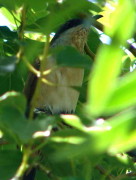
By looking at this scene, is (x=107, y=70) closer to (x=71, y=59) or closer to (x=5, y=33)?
(x=71, y=59)

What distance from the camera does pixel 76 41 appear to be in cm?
287

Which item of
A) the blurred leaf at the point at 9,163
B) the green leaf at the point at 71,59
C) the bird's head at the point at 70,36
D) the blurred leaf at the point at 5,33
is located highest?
the green leaf at the point at 71,59

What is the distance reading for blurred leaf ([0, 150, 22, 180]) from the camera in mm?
1016

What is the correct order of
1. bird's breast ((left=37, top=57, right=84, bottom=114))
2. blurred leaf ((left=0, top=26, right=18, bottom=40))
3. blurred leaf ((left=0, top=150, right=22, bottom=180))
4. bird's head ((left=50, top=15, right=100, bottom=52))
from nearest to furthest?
blurred leaf ((left=0, top=150, right=22, bottom=180))
blurred leaf ((left=0, top=26, right=18, bottom=40))
bird's breast ((left=37, top=57, right=84, bottom=114))
bird's head ((left=50, top=15, right=100, bottom=52))

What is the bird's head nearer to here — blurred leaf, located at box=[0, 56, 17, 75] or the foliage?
the foliage

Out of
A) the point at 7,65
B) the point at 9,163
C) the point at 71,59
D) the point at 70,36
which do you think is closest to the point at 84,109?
the point at 71,59

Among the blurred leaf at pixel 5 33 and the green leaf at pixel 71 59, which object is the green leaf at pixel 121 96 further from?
the blurred leaf at pixel 5 33

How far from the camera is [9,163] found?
42.5 inches

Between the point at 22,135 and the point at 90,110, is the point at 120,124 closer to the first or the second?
the point at 90,110

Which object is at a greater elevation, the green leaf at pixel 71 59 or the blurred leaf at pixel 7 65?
the green leaf at pixel 71 59

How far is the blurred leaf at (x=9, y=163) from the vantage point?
1.02 metres

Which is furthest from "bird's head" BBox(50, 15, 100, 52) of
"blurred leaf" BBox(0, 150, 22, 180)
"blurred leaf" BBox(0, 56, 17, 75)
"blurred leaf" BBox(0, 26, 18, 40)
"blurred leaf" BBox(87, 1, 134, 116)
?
"blurred leaf" BBox(87, 1, 134, 116)

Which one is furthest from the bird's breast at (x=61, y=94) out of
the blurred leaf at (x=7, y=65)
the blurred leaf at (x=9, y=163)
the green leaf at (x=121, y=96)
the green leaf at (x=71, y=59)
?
the green leaf at (x=121, y=96)

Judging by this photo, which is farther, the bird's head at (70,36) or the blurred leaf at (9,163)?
the bird's head at (70,36)
